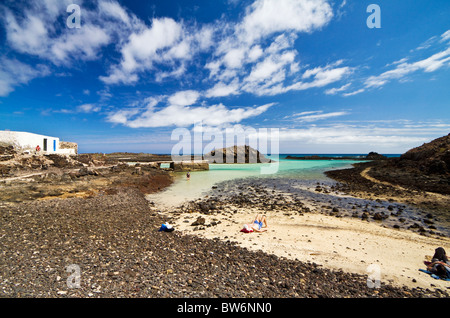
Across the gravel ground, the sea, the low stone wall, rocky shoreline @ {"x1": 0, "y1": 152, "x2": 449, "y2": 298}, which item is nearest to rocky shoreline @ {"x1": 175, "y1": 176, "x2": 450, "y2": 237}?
the sea

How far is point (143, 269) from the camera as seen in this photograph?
213 inches

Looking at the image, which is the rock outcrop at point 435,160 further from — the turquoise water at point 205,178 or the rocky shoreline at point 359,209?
the rocky shoreline at point 359,209

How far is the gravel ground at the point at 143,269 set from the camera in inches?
180

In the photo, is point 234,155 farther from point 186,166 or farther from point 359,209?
point 359,209

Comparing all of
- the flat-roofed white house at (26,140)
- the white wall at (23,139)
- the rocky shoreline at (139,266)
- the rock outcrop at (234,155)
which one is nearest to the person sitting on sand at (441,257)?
the rocky shoreline at (139,266)

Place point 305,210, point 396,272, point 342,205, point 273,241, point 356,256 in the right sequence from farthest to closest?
point 342,205 < point 305,210 < point 273,241 < point 356,256 < point 396,272

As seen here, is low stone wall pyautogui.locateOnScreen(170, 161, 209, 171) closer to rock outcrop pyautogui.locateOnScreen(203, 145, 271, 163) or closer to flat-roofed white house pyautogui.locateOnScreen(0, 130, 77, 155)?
flat-roofed white house pyautogui.locateOnScreen(0, 130, 77, 155)

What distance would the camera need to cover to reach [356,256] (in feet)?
23.9

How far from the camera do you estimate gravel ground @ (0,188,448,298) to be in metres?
4.56

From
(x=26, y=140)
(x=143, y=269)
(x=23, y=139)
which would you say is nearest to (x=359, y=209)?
(x=143, y=269)

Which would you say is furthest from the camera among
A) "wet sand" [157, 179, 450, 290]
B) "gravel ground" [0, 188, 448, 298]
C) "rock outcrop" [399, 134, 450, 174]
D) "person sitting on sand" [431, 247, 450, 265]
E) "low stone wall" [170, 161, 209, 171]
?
"low stone wall" [170, 161, 209, 171]
